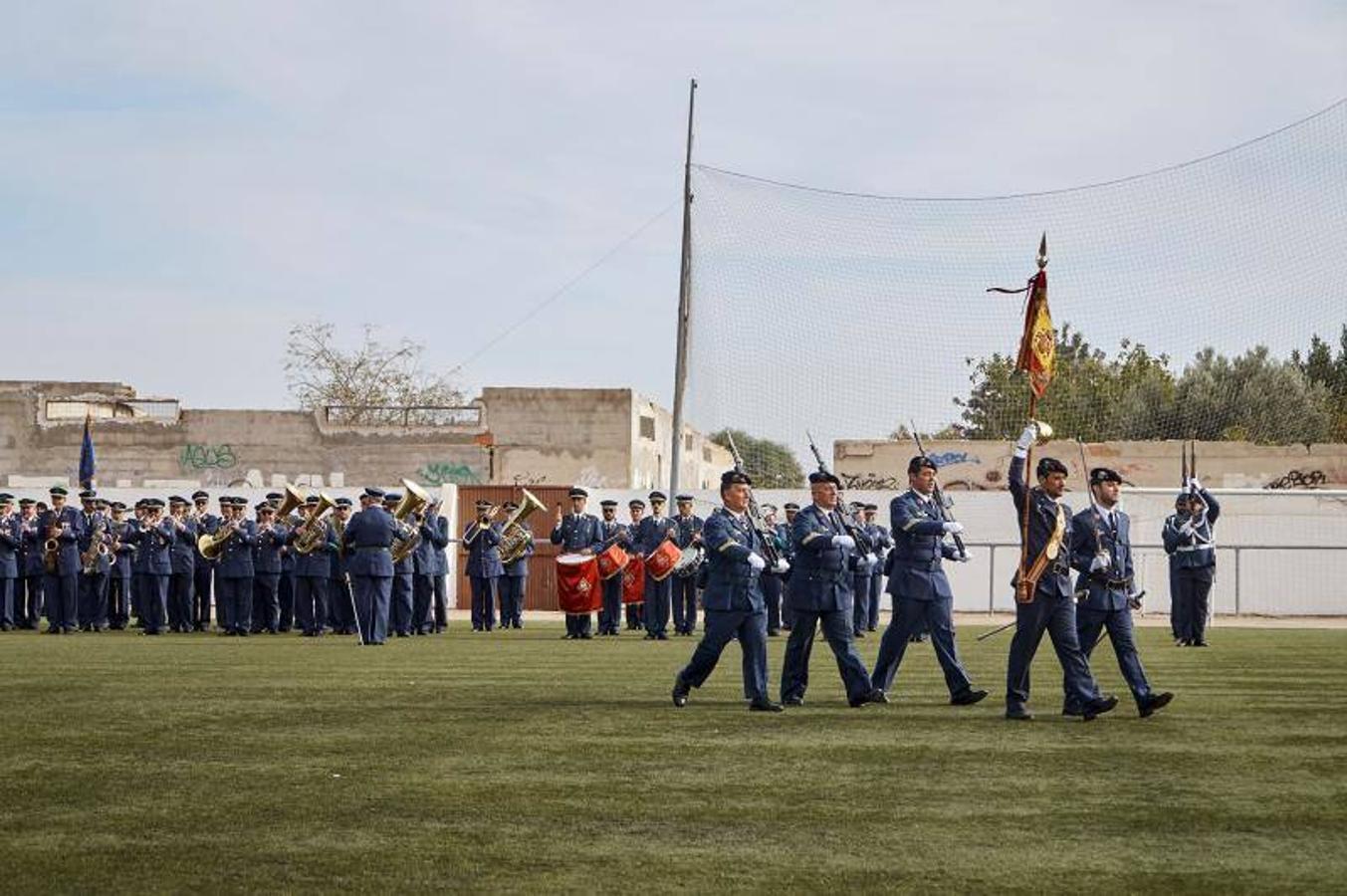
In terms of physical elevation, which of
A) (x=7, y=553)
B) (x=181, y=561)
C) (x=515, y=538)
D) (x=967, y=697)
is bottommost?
(x=967, y=697)

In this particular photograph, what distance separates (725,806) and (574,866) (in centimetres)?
165

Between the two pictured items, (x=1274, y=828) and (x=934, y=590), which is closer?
(x=1274, y=828)

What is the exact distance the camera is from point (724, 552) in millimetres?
14195

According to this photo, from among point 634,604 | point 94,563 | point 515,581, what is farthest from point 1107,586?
point 94,563

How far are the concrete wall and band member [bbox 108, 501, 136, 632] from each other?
16.9 metres

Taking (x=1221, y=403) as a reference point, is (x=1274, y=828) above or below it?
below

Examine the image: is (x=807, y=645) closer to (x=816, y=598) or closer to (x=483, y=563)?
(x=816, y=598)

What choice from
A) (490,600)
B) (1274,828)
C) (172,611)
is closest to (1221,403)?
(490,600)

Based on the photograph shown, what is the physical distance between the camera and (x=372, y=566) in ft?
75.5

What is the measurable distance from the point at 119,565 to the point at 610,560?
6891mm

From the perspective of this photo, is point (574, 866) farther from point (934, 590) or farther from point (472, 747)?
point (934, 590)

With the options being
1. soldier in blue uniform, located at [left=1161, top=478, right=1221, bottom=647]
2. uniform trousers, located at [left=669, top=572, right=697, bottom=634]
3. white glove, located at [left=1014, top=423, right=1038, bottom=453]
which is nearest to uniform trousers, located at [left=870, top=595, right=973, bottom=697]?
white glove, located at [left=1014, top=423, right=1038, bottom=453]

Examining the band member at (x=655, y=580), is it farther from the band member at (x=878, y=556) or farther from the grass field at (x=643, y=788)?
the grass field at (x=643, y=788)

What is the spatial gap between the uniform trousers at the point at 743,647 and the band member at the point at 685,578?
10588 mm
